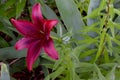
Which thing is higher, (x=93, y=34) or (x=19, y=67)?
(x=93, y=34)

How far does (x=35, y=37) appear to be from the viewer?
2.46 ft

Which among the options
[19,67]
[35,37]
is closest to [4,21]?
[19,67]

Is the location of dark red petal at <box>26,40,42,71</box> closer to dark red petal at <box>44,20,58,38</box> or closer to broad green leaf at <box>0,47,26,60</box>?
dark red petal at <box>44,20,58,38</box>

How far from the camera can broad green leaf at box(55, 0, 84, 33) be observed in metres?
1.04

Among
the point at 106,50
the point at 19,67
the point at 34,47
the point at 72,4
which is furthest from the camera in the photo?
the point at 19,67

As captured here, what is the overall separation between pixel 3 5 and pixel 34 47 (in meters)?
0.42

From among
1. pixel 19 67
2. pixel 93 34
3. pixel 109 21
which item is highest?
pixel 109 21

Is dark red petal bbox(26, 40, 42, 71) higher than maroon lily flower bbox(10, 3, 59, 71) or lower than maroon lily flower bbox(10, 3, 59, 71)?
lower

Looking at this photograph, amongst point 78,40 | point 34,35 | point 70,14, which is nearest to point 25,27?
point 34,35

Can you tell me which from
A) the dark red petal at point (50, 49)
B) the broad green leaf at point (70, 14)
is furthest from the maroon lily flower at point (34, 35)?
the broad green leaf at point (70, 14)

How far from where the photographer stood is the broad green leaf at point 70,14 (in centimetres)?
104

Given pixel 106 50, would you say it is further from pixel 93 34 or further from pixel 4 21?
pixel 4 21

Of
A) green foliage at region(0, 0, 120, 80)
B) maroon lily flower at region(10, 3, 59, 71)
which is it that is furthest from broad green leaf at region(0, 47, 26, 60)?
maroon lily flower at region(10, 3, 59, 71)

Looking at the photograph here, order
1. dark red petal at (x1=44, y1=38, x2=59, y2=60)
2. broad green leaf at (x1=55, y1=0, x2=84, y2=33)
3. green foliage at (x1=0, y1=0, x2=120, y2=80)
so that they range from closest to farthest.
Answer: dark red petal at (x1=44, y1=38, x2=59, y2=60) < green foliage at (x1=0, y1=0, x2=120, y2=80) < broad green leaf at (x1=55, y1=0, x2=84, y2=33)
